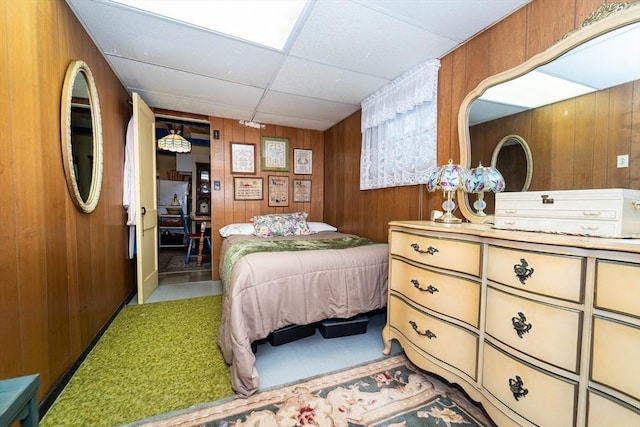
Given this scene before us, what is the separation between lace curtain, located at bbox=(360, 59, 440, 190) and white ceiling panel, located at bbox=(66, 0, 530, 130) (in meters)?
0.12

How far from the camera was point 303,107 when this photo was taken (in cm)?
307

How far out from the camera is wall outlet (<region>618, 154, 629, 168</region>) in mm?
1098

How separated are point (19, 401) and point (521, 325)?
5.27 feet

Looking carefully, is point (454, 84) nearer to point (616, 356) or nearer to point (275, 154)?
point (616, 356)

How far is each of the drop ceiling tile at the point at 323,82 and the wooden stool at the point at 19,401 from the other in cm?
226

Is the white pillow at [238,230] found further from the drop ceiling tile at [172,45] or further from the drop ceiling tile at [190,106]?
the drop ceiling tile at [172,45]

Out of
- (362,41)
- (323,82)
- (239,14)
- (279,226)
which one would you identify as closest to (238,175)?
(279,226)

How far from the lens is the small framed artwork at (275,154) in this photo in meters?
3.72

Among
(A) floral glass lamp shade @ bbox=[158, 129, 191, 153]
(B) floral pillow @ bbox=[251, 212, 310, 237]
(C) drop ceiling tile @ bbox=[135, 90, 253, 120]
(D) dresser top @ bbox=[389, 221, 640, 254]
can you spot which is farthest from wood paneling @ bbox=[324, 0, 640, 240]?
(A) floral glass lamp shade @ bbox=[158, 129, 191, 153]

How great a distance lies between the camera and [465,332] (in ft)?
4.04

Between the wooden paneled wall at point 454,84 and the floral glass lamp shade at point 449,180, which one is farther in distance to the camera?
the floral glass lamp shade at point 449,180

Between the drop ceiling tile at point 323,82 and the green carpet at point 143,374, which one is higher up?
the drop ceiling tile at point 323,82

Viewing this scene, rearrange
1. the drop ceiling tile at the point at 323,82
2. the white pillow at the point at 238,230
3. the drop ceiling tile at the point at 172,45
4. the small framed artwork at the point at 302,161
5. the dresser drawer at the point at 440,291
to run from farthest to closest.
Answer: the small framed artwork at the point at 302,161
the white pillow at the point at 238,230
the drop ceiling tile at the point at 323,82
the drop ceiling tile at the point at 172,45
the dresser drawer at the point at 440,291

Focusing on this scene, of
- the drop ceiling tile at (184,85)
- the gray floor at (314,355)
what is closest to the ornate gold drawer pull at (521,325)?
the gray floor at (314,355)
